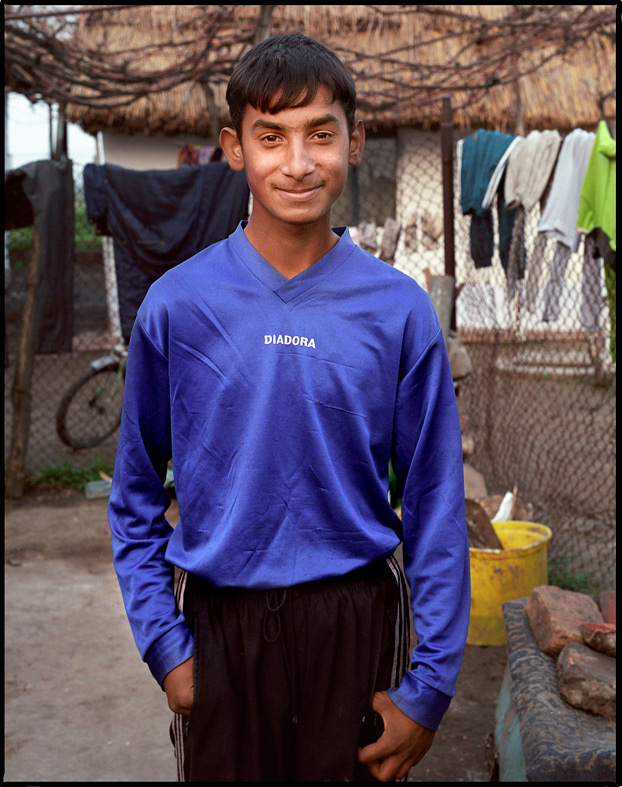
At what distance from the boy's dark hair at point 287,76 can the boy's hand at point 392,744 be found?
1028mm

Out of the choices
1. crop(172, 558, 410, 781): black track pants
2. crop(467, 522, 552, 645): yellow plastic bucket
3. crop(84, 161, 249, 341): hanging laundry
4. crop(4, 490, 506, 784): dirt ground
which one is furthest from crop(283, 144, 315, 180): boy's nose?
crop(84, 161, 249, 341): hanging laundry

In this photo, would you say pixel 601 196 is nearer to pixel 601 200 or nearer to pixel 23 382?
pixel 601 200

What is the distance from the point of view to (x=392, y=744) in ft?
Result: 4.23

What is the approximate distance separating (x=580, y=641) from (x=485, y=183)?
119 inches

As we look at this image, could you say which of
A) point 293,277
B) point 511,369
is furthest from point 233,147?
point 511,369

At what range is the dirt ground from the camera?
260cm

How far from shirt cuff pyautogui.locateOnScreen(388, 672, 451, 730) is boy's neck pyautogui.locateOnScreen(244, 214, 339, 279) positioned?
2.40 ft

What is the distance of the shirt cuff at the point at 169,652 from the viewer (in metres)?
1.30

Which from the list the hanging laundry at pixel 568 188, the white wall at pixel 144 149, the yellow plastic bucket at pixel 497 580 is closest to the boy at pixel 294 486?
the yellow plastic bucket at pixel 497 580

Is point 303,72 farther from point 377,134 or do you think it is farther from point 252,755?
point 377,134

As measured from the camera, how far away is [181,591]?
137cm

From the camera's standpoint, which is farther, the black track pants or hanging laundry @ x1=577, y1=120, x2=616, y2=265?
hanging laundry @ x1=577, y1=120, x2=616, y2=265

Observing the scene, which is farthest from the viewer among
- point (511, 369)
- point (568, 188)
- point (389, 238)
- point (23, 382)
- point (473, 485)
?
point (511, 369)

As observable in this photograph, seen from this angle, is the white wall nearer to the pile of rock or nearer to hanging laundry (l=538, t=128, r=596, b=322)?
hanging laundry (l=538, t=128, r=596, b=322)
